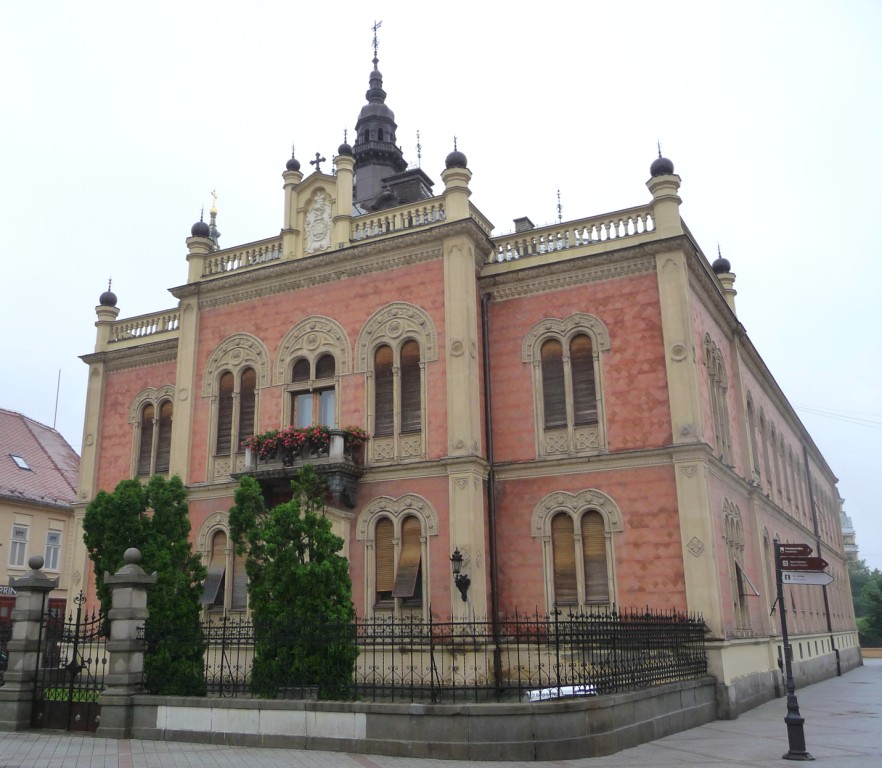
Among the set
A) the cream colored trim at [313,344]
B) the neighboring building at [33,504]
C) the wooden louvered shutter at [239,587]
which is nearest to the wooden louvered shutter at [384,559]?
the wooden louvered shutter at [239,587]

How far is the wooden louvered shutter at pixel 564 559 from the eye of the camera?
21453mm

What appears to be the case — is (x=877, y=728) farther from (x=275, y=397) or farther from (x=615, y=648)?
(x=275, y=397)

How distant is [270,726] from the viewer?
45.4 ft

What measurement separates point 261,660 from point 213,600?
30.6 feet

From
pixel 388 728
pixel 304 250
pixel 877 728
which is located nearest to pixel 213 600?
pixel 304 250

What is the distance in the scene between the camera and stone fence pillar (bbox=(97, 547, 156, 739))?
1503 centimetres

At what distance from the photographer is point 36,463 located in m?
41.5

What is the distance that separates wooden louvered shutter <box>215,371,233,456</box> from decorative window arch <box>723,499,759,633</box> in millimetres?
14214

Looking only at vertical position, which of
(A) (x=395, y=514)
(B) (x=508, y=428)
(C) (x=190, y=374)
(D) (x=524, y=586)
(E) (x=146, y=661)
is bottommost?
(E) (x=146, y=661)

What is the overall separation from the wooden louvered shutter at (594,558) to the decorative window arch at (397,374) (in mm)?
4608

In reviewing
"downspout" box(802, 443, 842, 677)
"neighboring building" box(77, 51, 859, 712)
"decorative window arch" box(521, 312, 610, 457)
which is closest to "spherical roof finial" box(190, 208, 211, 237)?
"neighboring building" box(77, 51, 859, 712)

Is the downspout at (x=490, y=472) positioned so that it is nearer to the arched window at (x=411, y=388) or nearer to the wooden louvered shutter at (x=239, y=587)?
the arched window at (x=411, y=388)

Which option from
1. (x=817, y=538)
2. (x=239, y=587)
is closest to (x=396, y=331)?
(x=239, y=587)

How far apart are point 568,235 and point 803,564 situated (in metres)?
12.1
